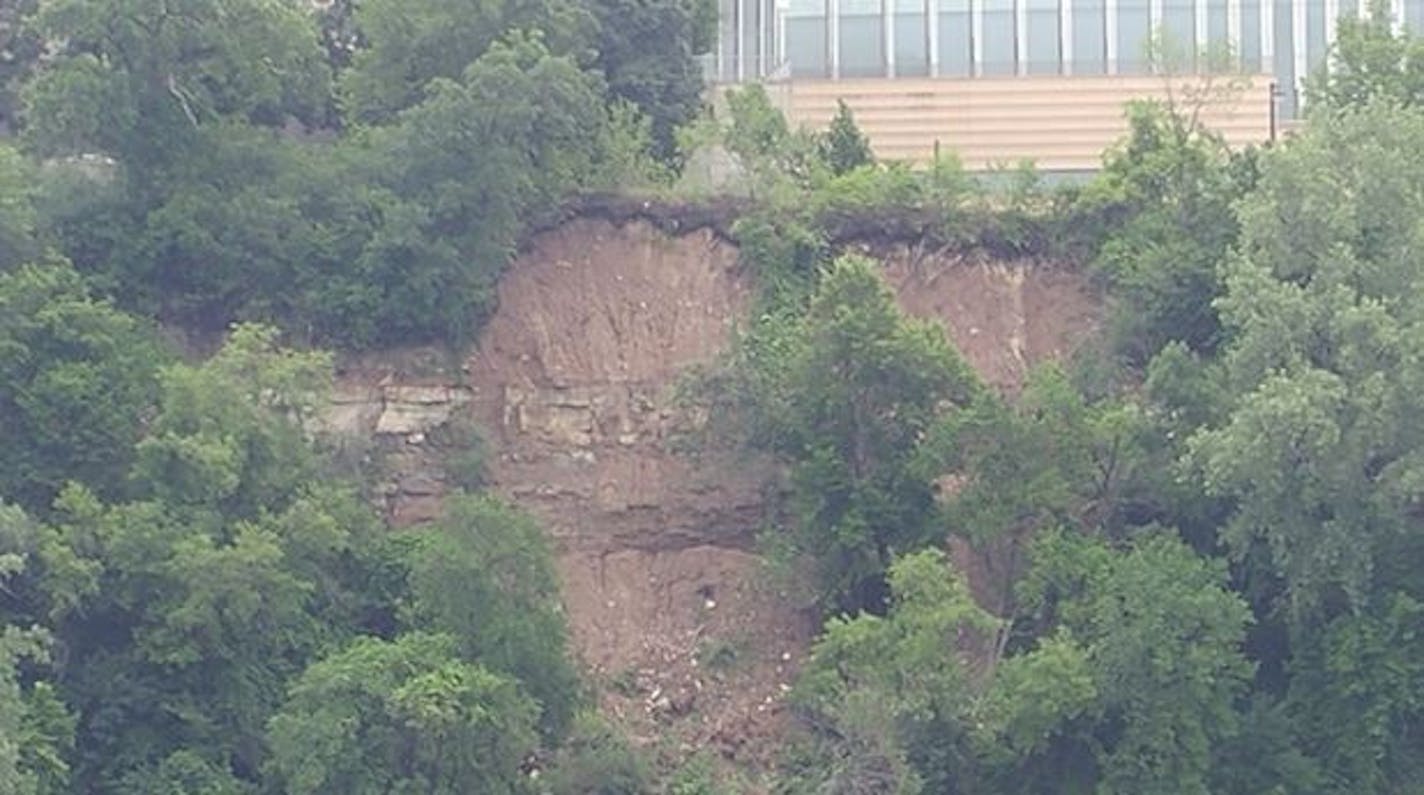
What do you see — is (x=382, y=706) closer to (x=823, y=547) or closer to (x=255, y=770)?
(x=255, y=770)

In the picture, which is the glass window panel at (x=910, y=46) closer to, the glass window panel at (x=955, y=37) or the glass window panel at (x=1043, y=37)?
the glass window panel at (x=955, y=37)

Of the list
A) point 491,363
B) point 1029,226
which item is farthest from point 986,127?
point 491,363

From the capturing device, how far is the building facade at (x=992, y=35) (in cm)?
6362

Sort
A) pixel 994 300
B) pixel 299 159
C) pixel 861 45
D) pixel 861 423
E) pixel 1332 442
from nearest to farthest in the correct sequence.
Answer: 1. pixel 1332 442
2. pixel 861 423
3. pixel 299 159
4. pixel 994 300
5. pixel 861 45

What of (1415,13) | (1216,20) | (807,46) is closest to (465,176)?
(807,46)

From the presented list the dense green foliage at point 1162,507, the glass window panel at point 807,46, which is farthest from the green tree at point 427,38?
the glass window panel at point 807,46

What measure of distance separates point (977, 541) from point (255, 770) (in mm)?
10205

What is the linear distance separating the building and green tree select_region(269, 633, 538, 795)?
60.2 feet

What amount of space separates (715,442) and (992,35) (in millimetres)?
13772

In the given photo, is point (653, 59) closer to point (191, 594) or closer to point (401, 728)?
point (191, 594)

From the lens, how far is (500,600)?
→ 48188 mm

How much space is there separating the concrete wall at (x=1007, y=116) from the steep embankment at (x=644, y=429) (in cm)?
601

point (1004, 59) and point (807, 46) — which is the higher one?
point (807, 46)

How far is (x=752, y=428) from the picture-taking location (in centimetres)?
5216
